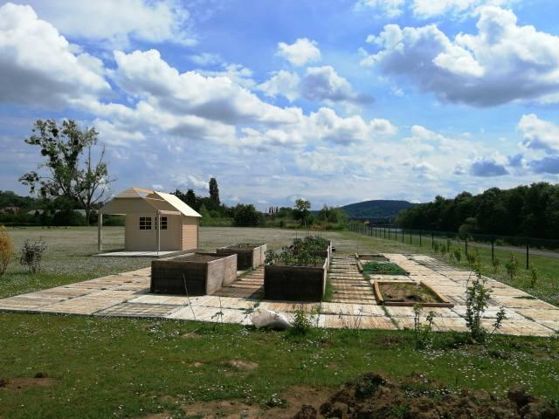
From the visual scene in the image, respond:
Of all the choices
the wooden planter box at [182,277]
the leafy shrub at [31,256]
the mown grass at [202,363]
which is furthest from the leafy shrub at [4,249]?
the mown grass at [202,363]

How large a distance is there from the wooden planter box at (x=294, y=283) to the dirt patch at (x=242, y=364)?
4.60 m

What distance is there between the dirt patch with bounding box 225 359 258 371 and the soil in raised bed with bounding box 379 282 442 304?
5.16m

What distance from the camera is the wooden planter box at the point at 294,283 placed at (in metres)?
10.3

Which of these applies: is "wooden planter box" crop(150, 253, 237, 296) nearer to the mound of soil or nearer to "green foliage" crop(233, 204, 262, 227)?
the mound of soil

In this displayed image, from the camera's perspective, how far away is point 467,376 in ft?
17.2

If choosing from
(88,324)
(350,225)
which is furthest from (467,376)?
(350,225)

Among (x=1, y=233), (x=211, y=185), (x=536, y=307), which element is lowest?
(x=536, y=307)

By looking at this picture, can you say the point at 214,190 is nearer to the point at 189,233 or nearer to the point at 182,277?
the point at 189,233

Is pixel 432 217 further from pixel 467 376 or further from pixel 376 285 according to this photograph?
pixel 467 376

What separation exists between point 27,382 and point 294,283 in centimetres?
611

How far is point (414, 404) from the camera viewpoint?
3662mm

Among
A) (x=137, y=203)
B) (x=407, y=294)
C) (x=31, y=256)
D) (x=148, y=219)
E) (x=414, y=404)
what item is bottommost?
(x=407, y=294)

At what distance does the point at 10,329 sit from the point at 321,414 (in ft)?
17.1

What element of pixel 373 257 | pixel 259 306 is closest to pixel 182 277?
pixel 259 306
